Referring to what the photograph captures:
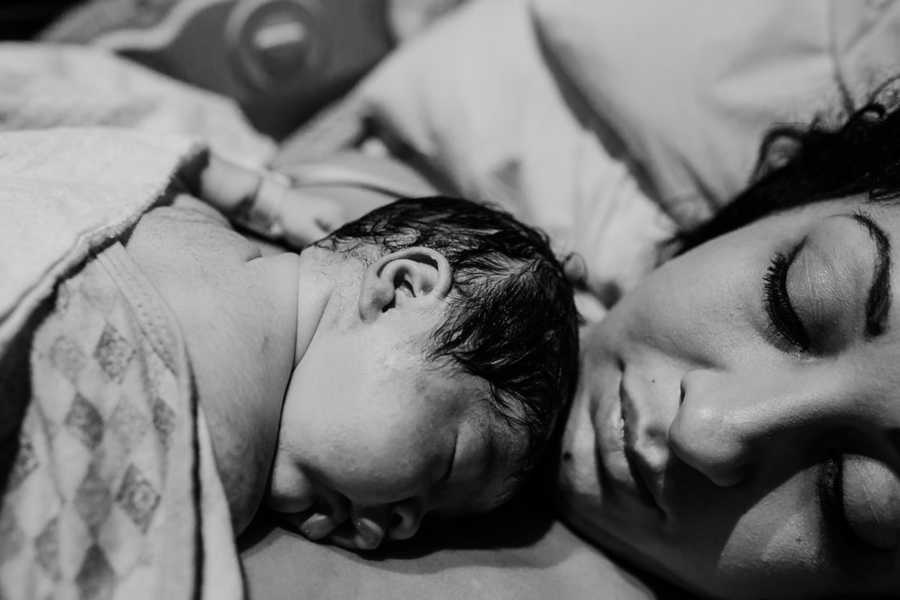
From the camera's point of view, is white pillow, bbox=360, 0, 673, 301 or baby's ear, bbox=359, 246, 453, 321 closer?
baby's ear, bbox=359, 246, 453, 321

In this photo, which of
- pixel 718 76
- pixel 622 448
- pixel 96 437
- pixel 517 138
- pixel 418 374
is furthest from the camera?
pixel 517 138

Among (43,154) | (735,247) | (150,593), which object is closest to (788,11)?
(735,247)

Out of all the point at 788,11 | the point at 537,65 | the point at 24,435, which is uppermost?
the point at 788,11

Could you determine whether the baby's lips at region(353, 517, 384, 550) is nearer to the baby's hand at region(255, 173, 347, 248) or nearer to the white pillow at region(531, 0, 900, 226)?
the baby's hand at region(255, 173, 347, 248)

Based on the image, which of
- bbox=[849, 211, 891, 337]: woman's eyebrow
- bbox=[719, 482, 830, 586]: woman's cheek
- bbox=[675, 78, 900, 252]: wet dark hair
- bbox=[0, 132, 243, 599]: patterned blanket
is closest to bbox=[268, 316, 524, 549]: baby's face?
bbox=[0, 132, 243, 599]: patterned blanket

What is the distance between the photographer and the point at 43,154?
892mm

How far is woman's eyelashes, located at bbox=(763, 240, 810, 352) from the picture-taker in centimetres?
81

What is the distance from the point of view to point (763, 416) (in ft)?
2.57

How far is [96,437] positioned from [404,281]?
325 mm

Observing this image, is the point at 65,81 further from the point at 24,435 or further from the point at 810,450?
the point at 810,450

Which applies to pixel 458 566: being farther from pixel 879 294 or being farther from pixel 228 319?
pixel 879 294

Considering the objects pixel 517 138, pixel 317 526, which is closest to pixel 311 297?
pixel 317 526

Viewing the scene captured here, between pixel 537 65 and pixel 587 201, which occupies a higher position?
pixel 537 65

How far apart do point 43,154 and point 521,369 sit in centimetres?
56
